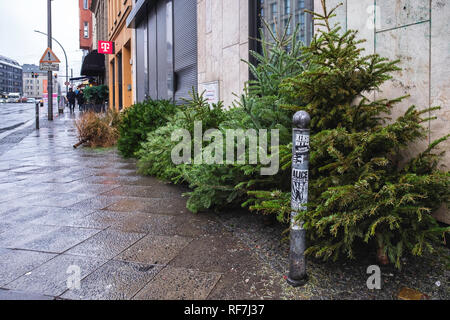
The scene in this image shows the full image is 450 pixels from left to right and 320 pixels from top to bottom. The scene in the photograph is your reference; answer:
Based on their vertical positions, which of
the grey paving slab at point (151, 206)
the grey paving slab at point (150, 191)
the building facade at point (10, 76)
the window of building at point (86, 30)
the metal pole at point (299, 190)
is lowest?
the grey paving slab at point (151, 206)

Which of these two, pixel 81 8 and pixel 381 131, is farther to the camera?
pixel 81 8

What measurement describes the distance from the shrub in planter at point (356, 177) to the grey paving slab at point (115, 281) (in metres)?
0.91

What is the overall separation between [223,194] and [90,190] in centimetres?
234

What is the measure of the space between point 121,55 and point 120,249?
780 inches

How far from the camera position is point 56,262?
267cm

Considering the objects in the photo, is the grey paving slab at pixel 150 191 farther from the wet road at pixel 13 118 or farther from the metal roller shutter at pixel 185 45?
the wet road at pixel 13 118

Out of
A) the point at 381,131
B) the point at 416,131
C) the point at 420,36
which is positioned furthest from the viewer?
the point at 420,36

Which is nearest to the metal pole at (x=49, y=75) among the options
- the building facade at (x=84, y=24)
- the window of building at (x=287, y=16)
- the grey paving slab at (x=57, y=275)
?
the window of building at (x=287, y=16)

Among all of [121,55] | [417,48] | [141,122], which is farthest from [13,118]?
[417,48]

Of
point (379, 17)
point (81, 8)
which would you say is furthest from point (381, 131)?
point (81, 8)

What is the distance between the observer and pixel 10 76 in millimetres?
168375

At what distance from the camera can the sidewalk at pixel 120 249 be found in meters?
2.28

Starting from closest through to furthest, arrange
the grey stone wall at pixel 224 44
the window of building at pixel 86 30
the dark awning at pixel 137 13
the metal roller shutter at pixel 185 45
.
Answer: the grey stone wall at pixel 224 44
the metal roller shutter at pixel 185 45
the dark awning at pixel 137 13
the window of building at pixel 86 30
